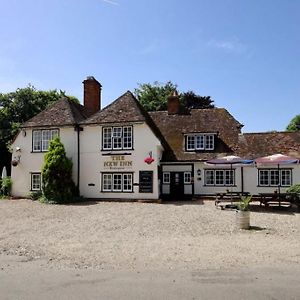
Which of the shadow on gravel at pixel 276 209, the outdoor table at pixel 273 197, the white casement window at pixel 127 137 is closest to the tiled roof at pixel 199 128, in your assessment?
the white casement window at pixel 127 137

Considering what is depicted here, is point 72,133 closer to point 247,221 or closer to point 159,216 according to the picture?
point 159,216

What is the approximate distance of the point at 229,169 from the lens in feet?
84.7

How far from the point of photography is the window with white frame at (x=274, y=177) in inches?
982

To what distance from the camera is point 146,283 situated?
693cm

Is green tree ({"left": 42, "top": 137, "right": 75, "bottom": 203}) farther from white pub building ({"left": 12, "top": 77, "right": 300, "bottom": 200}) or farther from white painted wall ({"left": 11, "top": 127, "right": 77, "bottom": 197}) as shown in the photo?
white pub building ({"left": 12, "top": 77, "right": 300, "bottom": 200})

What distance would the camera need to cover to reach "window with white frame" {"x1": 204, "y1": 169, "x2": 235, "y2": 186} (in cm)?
2584

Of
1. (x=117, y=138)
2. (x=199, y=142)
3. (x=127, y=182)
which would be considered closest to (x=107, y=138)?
(x=117, y=138)

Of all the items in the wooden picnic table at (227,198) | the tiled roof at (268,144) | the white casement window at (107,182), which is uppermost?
the tiled roof at (268,144)

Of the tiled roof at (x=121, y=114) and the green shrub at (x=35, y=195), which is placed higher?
the tiled roof at (x=121, y=114)

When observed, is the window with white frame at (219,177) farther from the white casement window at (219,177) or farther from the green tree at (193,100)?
the green tree at (193,100)

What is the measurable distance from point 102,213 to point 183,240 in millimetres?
7442

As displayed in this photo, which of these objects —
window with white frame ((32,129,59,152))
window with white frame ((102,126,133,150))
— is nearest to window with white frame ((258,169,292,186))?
window with white frame ((102,126,133,150))

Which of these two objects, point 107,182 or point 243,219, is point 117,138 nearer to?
point 107,182

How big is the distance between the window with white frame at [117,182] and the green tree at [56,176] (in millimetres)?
2385
